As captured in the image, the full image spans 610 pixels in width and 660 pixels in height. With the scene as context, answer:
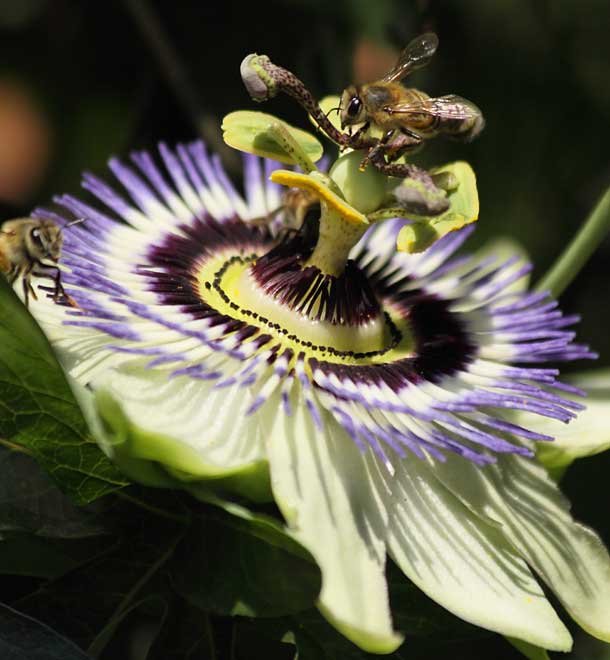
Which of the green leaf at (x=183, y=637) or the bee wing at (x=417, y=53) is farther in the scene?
the bee wing at (x=417, y=53)

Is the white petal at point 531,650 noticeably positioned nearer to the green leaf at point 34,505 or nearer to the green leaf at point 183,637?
the green leaf at point 183,637

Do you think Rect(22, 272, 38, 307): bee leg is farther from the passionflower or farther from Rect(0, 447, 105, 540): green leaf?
Rect(0, 447, 105, 540): green leaf

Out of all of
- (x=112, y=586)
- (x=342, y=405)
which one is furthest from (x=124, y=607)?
(x=342, y=405)

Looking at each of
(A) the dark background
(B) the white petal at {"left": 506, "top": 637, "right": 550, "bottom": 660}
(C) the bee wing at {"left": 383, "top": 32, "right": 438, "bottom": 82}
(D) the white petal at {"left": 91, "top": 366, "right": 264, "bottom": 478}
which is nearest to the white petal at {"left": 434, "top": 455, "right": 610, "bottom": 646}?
(B) the white petal at {"left": 506, "top": 637, "right": 550, "bottom": 660}

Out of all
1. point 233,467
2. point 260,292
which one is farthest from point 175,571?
point 260,292

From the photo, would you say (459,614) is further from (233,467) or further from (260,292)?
(260,292)

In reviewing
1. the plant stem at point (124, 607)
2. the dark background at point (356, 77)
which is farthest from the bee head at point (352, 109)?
the dark background at point (356, 77)

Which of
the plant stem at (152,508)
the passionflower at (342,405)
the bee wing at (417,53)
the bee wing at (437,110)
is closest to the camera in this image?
the passionflower at (342,405)

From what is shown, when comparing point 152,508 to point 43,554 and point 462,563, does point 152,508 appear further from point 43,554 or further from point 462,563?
point 462,563
